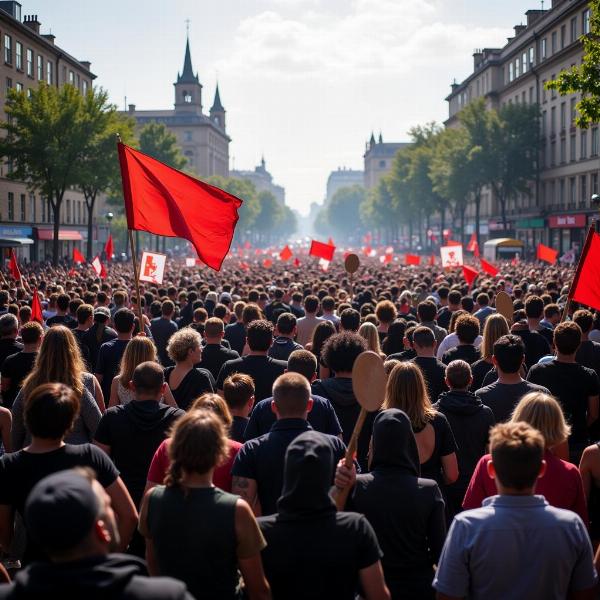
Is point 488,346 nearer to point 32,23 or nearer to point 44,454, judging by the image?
point 44,454

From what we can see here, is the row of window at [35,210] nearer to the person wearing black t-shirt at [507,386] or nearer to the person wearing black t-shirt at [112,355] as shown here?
the person wearing black t-shirt at [112,355]

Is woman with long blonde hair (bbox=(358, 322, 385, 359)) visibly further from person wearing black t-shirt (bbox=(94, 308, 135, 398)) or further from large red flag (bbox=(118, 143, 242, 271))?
person wearing black t-shirt (bbox=(94, 308, 135, 398))

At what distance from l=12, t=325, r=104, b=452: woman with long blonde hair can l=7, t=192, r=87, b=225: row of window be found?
5082 cm

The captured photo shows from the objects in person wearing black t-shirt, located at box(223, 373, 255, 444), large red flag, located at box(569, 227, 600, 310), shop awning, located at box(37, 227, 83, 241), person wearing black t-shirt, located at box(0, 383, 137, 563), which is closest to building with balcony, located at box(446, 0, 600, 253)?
shop awning, located at box(37, 227, 83, 241)

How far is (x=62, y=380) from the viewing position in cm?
634

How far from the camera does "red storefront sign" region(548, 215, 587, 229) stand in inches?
2432

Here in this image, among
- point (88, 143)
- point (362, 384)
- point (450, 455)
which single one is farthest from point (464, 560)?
point (88, 143)

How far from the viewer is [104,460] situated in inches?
180

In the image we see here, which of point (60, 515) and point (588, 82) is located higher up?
point (588, 82)

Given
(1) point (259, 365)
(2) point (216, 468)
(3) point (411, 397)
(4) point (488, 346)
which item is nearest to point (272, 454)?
(2) point (216, 468)

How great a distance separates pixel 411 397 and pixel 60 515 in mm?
3258

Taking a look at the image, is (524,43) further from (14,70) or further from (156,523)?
(156,523)

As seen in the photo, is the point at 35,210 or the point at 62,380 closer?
the point at 62,380

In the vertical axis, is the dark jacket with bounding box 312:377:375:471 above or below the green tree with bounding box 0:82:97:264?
below
